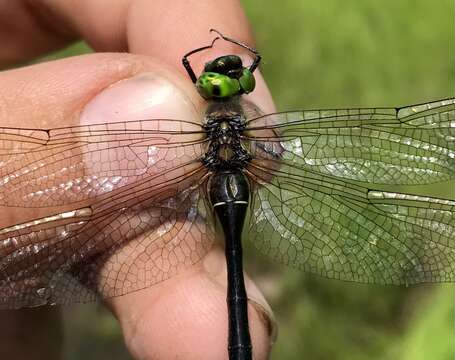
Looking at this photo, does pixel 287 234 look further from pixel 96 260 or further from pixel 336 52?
pixel 336 52

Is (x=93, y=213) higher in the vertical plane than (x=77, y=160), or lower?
lower

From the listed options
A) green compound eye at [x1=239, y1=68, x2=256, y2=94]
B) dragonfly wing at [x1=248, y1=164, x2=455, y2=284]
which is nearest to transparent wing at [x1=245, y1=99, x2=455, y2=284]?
dragonfly wing at [x1=248, y1=164, x2=455, y2=284]

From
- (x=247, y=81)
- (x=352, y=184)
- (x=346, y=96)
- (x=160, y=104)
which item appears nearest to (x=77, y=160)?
(x=160, y=104)

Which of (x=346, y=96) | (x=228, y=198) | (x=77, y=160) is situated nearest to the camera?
(x=77, y=160)

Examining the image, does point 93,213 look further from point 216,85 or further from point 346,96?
point 346,96

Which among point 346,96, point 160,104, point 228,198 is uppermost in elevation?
point 346,96

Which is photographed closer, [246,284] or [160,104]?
[160,104]

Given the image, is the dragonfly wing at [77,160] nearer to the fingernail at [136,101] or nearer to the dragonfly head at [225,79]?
the fingernail at [136,101]

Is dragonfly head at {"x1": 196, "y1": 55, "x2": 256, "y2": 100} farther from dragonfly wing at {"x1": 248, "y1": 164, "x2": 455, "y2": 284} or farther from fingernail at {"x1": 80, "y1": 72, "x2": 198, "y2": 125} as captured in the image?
dragonfly wing at {"x1": 248, "y1": 164, "x2": 455, "y2": 284}

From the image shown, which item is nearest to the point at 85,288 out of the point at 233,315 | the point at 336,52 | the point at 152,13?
the point at 233,315
